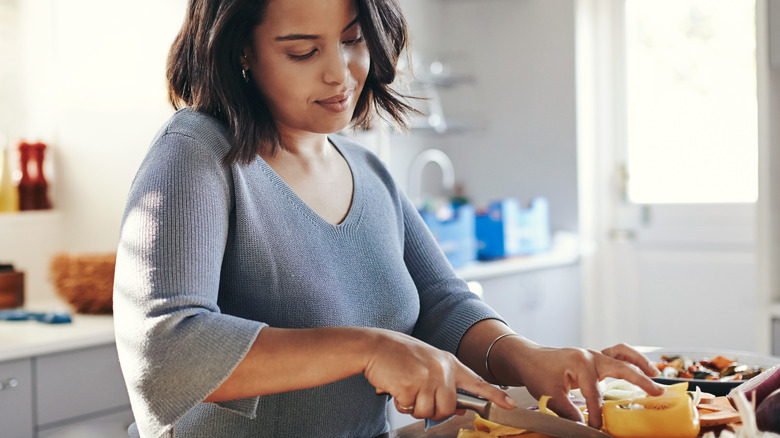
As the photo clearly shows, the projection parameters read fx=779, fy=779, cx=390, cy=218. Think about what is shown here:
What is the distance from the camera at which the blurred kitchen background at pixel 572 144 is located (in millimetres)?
2832

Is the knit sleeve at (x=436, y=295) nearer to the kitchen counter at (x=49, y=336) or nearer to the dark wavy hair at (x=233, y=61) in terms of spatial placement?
the dark wavy hair at (x=233, y=61)

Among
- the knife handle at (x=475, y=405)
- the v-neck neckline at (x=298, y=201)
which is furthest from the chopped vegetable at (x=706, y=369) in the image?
the v-neck neckline at (x=298, y=201)

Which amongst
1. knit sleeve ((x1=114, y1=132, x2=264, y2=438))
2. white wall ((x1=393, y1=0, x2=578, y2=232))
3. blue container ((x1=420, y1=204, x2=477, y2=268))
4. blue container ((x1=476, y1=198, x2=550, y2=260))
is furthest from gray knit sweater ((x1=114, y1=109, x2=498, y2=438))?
white wall ((x1=393, y1=0, x2=578, y2=232))

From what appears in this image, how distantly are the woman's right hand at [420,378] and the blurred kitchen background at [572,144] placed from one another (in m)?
2.14

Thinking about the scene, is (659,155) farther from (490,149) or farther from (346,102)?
(346,102)

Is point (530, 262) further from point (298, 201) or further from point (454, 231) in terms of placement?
point (298, 201)

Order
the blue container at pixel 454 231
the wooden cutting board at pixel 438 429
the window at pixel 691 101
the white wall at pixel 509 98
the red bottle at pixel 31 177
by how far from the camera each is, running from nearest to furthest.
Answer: the wooden cutting board at pixel 438 429, the red bottle at pixel 31 177, the blue container at pixel 454 231, the window at pixel 691 101, the white wall at pixel 509 98

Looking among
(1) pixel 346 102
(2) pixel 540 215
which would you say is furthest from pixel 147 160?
(2) pixel 540 215

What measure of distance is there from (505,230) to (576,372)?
7.84ft

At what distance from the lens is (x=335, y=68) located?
3.45 ft

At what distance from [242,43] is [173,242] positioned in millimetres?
331

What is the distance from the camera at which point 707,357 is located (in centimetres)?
129

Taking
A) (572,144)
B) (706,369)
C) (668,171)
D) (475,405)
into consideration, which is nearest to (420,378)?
(475,405)

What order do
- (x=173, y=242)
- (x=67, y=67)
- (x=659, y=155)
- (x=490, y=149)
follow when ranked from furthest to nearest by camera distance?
(x=490, y=149) < (x=659, y=155) < (x=67, y=67) < (x=173, y=242)
